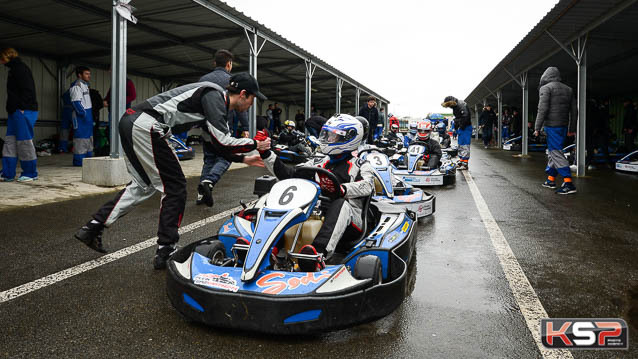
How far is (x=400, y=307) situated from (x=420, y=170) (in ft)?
20.9

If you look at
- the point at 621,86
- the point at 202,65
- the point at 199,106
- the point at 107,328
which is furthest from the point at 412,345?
the point at 621,86

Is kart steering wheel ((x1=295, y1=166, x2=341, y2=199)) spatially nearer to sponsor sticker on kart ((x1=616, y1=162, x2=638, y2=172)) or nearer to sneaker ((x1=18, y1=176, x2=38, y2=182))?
sneaker ((x1=18, y1=176, x2=38, y2=182))

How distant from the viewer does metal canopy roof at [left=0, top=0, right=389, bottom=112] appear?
10.6 meters

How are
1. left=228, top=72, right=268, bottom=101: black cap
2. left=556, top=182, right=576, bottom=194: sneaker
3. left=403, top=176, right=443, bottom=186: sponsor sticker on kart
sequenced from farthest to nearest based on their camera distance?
left=403, top=176, right=443, bottom=186: sponsor sticker on kart
left=556, top=182, right=576, bottom=194: sneaker
left=228, top=72, right=268, bottom=101: black cap

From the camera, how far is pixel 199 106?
11.7ft

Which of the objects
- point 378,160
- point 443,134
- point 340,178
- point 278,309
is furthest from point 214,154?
point 443,134

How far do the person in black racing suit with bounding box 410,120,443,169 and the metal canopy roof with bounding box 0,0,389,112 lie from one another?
198 inches

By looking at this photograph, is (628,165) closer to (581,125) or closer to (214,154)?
(581,125)

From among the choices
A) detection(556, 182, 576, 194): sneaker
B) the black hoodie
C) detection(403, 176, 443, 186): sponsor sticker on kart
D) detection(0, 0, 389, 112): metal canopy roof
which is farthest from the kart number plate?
detection(0, 0, 389, 112): metal canopy roof

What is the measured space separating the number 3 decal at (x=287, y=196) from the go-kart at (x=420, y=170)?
5265 mm

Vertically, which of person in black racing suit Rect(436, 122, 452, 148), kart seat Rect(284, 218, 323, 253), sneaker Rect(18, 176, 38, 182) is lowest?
kart seat Rect(284, 218, 323, 253)

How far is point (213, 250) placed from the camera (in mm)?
2902

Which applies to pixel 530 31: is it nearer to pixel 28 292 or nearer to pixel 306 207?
pixel 306 207

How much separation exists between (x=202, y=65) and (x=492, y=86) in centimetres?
1504
